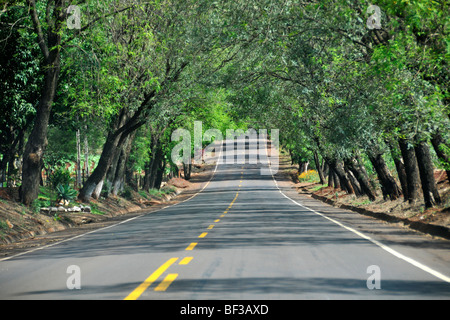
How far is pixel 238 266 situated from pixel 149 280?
6.08 ft

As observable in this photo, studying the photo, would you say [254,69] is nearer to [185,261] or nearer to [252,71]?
[252,71]

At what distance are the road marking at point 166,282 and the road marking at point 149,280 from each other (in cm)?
16

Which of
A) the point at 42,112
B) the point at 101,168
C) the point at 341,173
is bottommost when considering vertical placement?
the point at 341,173

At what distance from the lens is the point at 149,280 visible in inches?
374

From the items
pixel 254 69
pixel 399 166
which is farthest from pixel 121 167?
pixel 399 166

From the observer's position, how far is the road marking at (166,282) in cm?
878

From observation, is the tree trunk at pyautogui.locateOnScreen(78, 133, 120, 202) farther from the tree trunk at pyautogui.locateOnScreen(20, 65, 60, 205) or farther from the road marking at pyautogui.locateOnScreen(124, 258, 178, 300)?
the road marking at pyautogui.locateOnScreen(124, 258, 178, 300)

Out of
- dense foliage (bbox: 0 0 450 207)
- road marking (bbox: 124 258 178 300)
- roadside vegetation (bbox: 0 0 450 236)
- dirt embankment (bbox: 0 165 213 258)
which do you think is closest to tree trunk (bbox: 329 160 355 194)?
roadside vegetation (bbox: 0 0 450 236)

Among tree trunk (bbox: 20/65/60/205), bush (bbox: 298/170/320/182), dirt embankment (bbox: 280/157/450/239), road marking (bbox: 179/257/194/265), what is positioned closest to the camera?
road marking (bbox: 179/257/194/265)

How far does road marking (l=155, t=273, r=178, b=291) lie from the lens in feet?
→ 28.8

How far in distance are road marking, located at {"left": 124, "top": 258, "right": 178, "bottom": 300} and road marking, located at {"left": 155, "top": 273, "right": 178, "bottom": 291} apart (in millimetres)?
162

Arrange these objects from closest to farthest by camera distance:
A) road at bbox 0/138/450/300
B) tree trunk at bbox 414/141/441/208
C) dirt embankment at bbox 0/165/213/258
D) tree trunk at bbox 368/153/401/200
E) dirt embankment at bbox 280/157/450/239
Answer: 1. road at bbox 0/138/450/300
2. dirt embankment at bbox 280/157/450/239
3. dirt embankment at bbox 0/165/213/258
4. tree trunk at bbox 414/141/441/208
5. tree trunk at bbox 368/153/401/200
